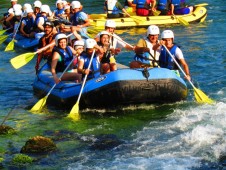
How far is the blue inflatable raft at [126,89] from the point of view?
418 inches

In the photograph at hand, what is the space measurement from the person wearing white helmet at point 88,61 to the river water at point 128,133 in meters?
0.71

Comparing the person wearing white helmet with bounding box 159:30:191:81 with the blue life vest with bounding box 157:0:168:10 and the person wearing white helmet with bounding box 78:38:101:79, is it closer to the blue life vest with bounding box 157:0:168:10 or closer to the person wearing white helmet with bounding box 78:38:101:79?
the person wearing white helmet with bounding box 78:38:101:79

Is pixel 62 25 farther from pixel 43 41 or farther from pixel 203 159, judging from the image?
pixel 203 159

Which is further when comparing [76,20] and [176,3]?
[176,3]

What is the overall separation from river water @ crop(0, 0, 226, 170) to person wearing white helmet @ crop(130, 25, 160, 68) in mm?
838

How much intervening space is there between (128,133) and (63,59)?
248 cm

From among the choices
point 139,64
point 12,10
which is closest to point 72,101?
point 139,64

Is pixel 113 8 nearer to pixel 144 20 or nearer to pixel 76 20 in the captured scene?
pixel 144 20

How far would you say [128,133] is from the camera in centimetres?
994

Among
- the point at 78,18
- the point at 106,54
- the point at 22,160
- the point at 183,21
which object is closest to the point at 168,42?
the point at 106,54

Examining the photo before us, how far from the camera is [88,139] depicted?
9.70 m

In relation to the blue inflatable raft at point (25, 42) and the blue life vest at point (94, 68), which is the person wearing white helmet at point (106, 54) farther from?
the blue inflatable raft at point (25, 42)

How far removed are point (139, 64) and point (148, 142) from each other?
2390 mm

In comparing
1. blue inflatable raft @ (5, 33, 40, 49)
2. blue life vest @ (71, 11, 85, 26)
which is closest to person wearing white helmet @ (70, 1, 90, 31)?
blue life vest @ (71, 11, 85, 26)
